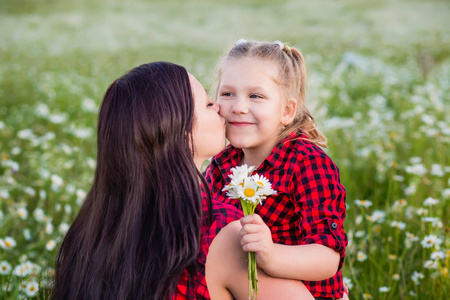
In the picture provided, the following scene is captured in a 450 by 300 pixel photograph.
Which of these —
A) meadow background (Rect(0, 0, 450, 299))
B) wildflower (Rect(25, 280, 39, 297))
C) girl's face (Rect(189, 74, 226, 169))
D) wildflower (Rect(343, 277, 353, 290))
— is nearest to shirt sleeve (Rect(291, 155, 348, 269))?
girl's face (Rect(189, 74, 226, 169))

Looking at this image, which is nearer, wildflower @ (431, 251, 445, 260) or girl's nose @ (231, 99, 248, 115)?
girl's nose @ (231, 99, 248, 115)

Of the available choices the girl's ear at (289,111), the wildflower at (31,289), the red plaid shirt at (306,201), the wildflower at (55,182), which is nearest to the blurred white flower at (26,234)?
the wildflower at (55,182)

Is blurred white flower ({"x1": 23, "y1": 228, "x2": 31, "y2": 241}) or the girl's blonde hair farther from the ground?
the girl's blonde hair

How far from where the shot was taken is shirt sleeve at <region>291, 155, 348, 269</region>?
6.13 ft

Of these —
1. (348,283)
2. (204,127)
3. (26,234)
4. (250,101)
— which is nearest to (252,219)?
(204,127)

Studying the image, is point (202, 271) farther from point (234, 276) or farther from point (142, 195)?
point (142, 195)

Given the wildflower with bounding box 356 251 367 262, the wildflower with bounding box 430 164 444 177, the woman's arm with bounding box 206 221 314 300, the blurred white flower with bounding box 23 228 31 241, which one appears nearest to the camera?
the woman's arm with bounding box 206 221 314 300

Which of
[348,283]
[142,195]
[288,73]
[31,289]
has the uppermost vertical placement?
[288,73]

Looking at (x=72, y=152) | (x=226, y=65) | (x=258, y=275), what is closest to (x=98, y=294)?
(x=258, y=275)

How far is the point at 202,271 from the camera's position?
1650mm

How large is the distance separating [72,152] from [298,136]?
262 cm

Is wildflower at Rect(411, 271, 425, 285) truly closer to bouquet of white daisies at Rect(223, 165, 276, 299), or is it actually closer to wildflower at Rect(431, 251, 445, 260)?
wildflower at Rect(431, 251, 445, 260)

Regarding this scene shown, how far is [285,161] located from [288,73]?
0.42 m

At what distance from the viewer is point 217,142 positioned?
1989 millimetres
